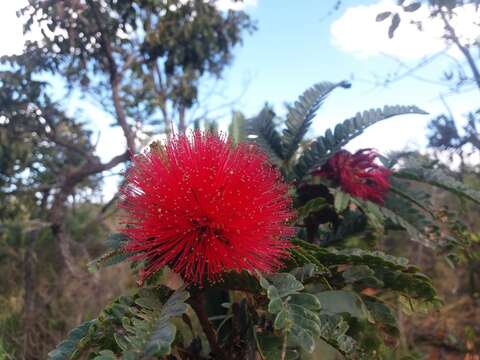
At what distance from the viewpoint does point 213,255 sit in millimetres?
1467

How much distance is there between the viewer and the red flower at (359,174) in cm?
246

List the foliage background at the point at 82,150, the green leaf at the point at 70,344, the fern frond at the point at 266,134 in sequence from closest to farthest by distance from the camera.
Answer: the green leaf at the point at 70,344 → the fern frond at the point at 266,134 → the foliage background at the point at 82,150

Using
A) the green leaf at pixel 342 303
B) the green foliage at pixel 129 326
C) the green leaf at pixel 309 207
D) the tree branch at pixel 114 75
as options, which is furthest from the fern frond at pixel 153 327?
the tree branch at pixel 114 75

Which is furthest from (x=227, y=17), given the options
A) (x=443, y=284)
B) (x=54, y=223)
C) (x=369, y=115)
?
(x=443, y=284)

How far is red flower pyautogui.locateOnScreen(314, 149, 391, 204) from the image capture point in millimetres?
2465

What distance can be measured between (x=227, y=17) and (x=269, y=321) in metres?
5.17

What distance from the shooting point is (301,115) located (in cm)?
261

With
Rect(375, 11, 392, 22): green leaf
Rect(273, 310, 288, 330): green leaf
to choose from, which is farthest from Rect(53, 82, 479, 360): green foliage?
Rect(375, 11, 392, 22): green leaf

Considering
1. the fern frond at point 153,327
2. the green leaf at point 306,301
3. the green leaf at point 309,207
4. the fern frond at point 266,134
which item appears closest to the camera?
the fern frond at point 153,327

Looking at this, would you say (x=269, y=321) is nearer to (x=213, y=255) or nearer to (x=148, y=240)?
(x=213, y=255)

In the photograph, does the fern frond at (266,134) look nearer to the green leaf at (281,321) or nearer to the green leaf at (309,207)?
the green leaf at (309,207)

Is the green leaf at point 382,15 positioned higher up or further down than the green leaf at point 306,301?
higher up

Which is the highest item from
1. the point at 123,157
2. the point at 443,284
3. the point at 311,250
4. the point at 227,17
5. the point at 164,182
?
the point at 227,17

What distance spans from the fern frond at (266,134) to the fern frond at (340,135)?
0.18 m
